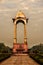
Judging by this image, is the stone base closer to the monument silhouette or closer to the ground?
the monument silhouette

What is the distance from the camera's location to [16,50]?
50.8 m

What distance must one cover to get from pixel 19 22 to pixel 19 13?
2.53 meters

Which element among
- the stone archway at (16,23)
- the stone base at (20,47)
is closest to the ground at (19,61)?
the stone base at (20,47)

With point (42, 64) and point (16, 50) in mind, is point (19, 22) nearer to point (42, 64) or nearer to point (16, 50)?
point (16, 50)

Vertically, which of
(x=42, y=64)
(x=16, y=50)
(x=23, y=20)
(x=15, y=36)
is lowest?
(x=42, y=64)

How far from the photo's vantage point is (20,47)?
51.2 m

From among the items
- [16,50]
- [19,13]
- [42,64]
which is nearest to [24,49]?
[16,50]

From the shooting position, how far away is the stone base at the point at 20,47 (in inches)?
1987

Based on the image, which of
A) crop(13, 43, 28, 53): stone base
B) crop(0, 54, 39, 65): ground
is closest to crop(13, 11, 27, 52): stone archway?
crop(13, 43, 28, 53): stone base

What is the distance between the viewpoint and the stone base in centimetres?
5047

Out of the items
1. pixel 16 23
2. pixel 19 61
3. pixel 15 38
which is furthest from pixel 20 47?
pixel 19 61

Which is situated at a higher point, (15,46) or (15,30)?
(15,30)

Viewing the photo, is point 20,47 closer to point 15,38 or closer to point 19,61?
point 15,38

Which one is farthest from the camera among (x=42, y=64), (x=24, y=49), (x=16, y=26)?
(x=16, y=26)
